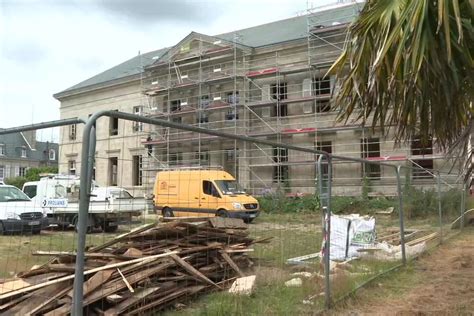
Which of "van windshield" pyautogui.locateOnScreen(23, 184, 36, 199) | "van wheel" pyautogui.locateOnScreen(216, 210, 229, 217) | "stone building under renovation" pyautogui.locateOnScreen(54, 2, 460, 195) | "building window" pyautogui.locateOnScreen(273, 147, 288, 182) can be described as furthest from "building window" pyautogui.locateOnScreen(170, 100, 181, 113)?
"van wheel" pyautogui.locateOnScreen(216, 210, 229, 217)

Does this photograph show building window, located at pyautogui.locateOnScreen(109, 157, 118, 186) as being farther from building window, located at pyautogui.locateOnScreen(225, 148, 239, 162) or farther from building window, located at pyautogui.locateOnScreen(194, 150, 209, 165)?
building window, located at pyautogui.locateOnScreen(225, 148, 239, 162)


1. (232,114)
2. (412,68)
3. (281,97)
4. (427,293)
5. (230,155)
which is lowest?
(427,293)

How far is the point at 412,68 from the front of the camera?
5.13 metres

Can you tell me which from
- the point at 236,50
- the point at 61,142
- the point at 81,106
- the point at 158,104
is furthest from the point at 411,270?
the point at 81,106

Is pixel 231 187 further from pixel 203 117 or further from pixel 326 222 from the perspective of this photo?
pixel 203 117

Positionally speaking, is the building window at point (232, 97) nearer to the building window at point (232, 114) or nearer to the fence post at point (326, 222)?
the building window at point (232, 114)

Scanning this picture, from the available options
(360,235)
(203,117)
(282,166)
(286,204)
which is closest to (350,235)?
(360,235)

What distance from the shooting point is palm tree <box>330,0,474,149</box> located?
5.18 metres

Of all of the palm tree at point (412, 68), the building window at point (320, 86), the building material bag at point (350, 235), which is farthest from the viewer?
the building window at point (320, 86)

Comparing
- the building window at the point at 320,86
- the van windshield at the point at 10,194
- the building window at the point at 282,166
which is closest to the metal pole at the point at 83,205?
the building window at the point at 282,166

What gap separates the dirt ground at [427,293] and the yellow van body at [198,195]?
1912mm

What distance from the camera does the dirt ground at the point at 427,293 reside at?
21.1 feet

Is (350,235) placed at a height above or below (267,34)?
below

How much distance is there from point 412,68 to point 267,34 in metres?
33.2
